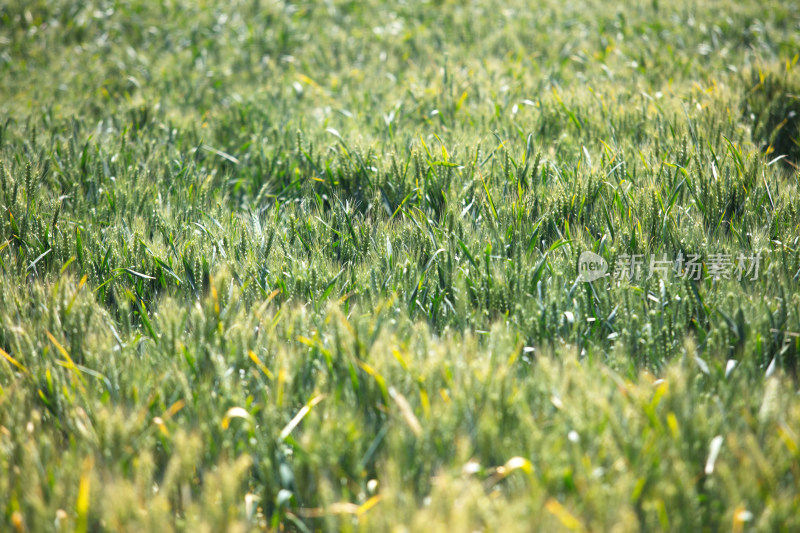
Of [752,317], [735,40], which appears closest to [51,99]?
[752,317]

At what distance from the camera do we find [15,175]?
2803mm

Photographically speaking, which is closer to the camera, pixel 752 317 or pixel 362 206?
pixel 752 317

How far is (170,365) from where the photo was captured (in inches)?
64.1

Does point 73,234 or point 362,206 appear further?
point 362,206

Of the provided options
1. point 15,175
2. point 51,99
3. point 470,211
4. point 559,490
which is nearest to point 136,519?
point 559,490

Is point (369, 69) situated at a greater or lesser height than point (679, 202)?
greater

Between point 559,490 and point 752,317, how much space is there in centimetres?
99

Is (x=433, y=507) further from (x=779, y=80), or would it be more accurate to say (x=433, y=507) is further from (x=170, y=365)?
(x=779, y=80)

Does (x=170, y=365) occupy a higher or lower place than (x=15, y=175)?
lower

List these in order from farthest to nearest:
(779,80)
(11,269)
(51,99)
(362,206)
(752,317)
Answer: (51,99)
(779,80)
(362,206)
(11,269)
(752,317)

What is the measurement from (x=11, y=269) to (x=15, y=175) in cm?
82

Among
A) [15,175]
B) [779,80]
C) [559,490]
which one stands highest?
[779,80]

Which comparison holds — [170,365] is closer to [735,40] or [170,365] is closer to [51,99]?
[51,99]

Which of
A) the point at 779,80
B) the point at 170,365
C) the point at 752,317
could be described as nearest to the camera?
the point at 170,365
